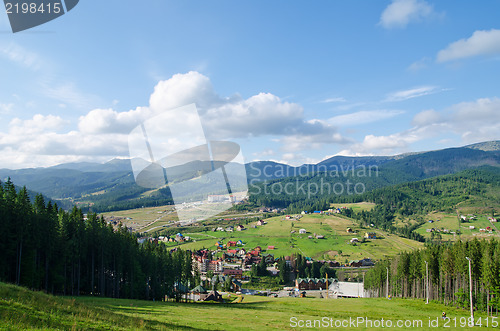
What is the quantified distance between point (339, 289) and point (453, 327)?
85.2 m

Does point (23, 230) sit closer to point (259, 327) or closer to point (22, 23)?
point (259, 327)

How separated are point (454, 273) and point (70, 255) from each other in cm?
6108

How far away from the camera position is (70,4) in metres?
9.66

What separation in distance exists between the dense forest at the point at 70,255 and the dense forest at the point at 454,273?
50.0 m

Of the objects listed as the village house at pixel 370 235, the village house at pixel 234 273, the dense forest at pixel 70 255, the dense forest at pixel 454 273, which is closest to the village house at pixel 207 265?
the village house at pixel 234 273

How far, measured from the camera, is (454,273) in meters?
53.8

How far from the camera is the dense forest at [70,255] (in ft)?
110

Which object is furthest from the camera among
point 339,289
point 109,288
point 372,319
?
point 339,289

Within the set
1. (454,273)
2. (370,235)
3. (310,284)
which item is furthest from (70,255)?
(370,235)

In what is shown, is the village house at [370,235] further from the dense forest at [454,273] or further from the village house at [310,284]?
the dense forest at [454,273]

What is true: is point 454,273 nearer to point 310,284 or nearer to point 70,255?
point 70,255

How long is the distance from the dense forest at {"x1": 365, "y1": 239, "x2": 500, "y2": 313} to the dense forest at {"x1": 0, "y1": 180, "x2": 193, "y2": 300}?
164 feet

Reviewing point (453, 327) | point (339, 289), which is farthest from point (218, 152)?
point (339, 289)

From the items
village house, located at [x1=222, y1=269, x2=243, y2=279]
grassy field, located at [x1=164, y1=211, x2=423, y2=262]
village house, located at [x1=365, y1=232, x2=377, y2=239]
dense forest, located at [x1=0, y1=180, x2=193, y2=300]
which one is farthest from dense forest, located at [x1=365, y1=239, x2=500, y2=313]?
village house, located at [x1=365, y1=232, x2=377, y2=239]
